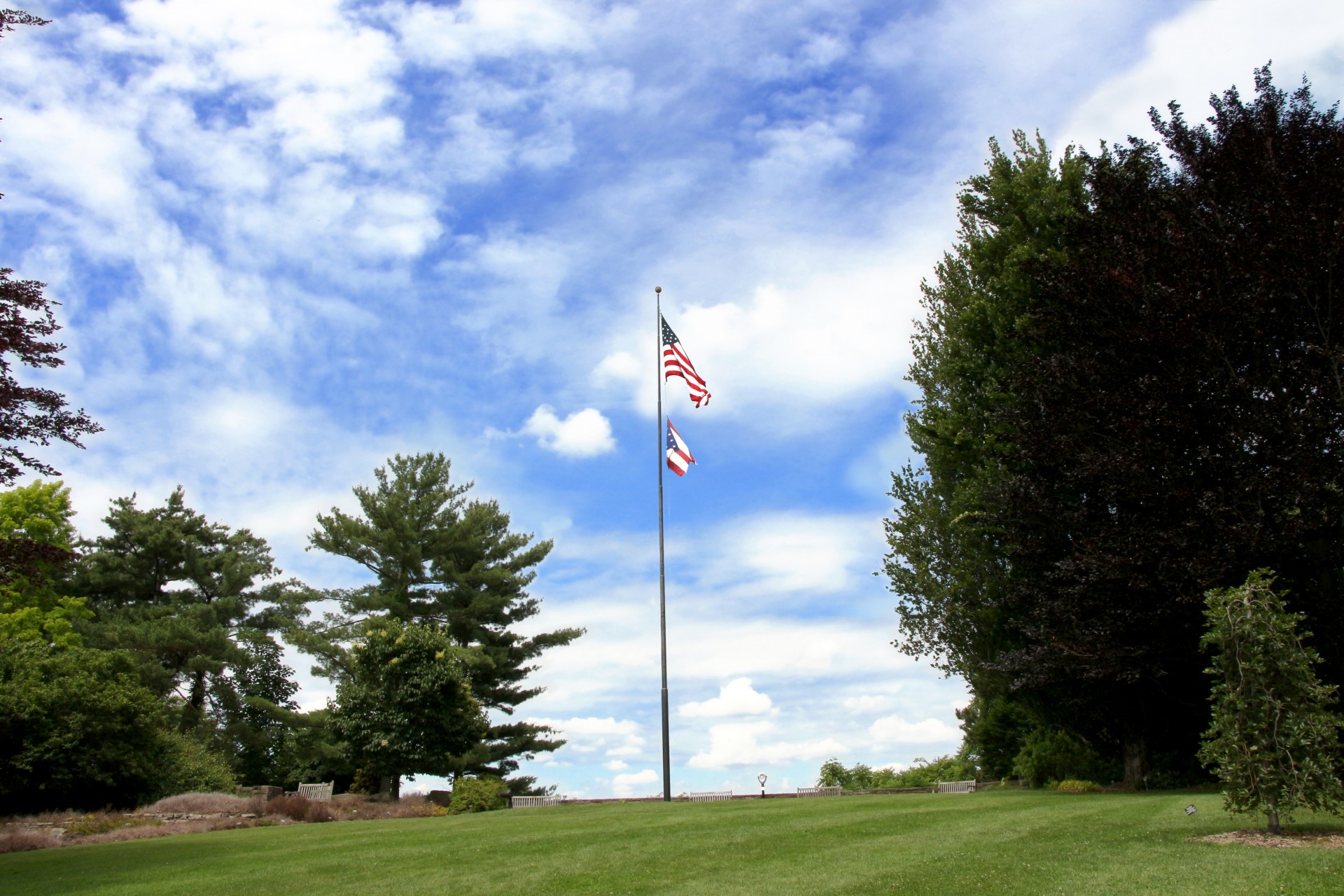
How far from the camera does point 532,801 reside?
29688 mm

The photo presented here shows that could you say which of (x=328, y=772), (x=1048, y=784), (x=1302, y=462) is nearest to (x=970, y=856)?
(x=1302, y=462)

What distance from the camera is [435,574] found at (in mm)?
40719

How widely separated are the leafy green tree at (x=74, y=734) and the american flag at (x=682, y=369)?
1885 cm

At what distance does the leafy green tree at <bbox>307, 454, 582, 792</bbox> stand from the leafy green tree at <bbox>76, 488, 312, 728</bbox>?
3962 millimetres

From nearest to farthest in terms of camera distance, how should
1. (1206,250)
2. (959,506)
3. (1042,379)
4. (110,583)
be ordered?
(1206,250) < (1042,379) < (959,506) < (110,583)

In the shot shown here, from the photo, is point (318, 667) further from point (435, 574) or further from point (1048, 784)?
point (1048, 784)

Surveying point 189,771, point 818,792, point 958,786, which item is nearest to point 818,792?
point 818,792

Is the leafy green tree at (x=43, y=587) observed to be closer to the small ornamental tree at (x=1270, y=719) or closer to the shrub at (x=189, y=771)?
the shrub at (x=189, y=771)

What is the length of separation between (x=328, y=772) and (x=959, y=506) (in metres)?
30.6

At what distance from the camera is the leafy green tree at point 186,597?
42000 mm

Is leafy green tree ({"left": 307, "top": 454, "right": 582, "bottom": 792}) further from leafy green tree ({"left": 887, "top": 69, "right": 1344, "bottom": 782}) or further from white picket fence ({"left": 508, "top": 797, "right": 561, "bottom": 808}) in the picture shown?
leafy green tree ({"left": 887, "top": 69, "right": 1344, "bottom": 782})

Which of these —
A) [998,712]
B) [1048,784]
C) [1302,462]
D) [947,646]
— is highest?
[1302,462]

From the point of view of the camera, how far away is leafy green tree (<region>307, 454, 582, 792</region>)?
39.9 m

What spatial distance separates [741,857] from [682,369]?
17327 mm
